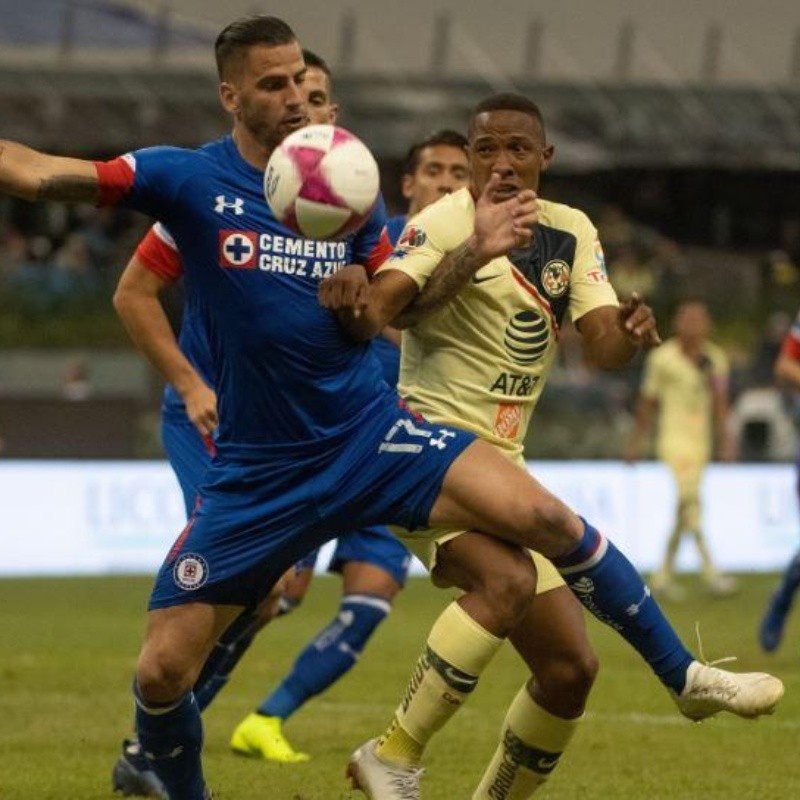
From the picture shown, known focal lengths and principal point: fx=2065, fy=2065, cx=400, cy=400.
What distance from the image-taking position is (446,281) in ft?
21.4

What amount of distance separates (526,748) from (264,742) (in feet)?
8.37

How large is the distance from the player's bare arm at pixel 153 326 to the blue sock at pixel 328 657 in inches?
69.2

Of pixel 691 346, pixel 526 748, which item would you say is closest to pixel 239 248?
pixel 526 748

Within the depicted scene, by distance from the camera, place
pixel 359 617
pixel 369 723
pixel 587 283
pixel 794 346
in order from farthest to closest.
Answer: pixel 794 346, pixel 369 723, pixel 359 617, pixel 587 283

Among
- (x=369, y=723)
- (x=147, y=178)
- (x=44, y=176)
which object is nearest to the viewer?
(x=44, y=176)

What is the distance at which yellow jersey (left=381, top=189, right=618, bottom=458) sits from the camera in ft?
22.2

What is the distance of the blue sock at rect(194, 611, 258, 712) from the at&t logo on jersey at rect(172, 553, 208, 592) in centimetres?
114

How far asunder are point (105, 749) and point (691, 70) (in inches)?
779

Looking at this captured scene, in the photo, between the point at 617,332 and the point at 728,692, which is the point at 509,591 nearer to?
the point at 728,692

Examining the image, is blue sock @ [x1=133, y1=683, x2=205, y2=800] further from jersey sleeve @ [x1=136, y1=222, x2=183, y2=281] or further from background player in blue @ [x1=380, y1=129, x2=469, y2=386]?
background player in blue @ [x1=380, y1=129, x2=469, y2=386]

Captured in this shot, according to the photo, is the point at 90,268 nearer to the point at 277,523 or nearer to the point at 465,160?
the point at 465,160

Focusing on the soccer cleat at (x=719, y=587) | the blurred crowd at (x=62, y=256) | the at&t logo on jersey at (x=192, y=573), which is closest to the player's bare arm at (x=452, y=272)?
the at&t logo on jersey at (x=192, y=573)

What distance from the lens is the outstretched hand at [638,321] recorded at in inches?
255

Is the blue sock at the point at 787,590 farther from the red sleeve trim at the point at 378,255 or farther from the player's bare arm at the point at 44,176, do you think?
the player's bare arm at the point at 44,176
